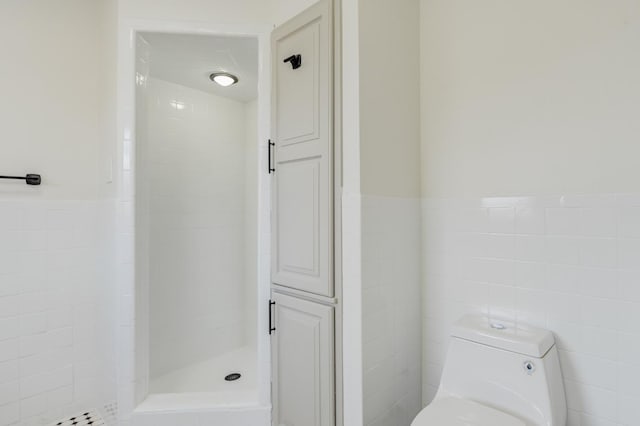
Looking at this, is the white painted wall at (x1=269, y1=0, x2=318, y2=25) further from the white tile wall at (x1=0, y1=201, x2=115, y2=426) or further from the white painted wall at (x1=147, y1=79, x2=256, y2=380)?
the white tile wall at (x1=0, y1=201, x2=115, y2=426)

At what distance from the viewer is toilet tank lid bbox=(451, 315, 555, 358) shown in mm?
1096

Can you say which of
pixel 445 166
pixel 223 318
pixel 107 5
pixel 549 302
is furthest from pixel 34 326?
pixel 549 302

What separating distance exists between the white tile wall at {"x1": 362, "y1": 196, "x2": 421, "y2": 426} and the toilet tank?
23 cm

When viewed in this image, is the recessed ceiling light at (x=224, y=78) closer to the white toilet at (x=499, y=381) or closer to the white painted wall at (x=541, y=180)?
the white painted wall at (x=541, y=180)

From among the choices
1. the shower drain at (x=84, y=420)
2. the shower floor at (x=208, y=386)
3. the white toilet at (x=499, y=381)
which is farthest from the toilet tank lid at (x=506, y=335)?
the shower drain at (x=84, y=420)

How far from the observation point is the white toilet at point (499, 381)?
104 cm

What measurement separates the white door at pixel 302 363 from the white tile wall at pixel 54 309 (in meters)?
1.00

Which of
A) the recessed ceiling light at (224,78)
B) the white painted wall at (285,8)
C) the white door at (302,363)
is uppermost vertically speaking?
the white painted wall at (285,8)

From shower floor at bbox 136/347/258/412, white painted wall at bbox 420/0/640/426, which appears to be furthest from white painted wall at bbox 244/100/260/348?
white painted wall at bbox 420/0/640/426

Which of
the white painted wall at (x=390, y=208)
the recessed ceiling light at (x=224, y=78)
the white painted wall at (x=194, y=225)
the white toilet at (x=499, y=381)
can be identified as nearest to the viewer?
the white toilet at (x=499, y=381)

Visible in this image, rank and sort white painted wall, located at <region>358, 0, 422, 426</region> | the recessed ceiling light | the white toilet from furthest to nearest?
the recessed ceiling light → white painted wall, located at <region>358, 0, 422, 426</region> → the white toilet

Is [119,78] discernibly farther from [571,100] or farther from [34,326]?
[571,100]

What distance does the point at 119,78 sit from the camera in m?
1.54

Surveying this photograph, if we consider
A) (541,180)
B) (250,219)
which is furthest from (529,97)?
(250,219)
